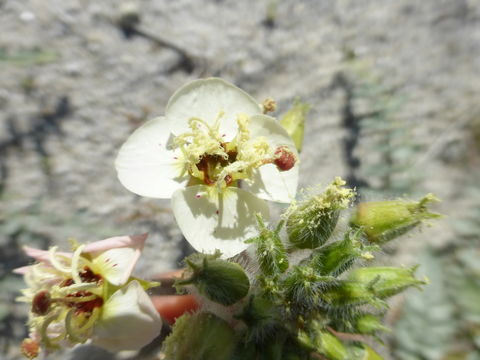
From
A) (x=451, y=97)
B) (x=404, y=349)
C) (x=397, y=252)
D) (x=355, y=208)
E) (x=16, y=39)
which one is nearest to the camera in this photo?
(x=355, y=208)

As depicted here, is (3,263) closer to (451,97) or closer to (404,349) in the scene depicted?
(404,349)

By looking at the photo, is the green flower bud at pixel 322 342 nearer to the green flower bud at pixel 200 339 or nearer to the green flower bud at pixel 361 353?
the green flower bud at pixel 361 353

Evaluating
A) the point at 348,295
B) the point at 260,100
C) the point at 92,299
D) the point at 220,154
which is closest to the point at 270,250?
the point at 348,295

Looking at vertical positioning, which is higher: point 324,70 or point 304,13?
point 304,13

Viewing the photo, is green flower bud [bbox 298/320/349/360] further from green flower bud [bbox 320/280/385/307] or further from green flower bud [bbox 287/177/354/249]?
green flower bud [bbox 287/177/354/249]

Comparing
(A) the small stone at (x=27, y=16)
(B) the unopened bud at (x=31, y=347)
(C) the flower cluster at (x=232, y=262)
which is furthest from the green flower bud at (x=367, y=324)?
(A) the small stone at (x=27, y=16)

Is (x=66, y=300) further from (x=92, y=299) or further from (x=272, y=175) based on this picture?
(x=272, y=175)

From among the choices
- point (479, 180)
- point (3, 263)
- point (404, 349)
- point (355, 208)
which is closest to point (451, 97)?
point (479, 180)
